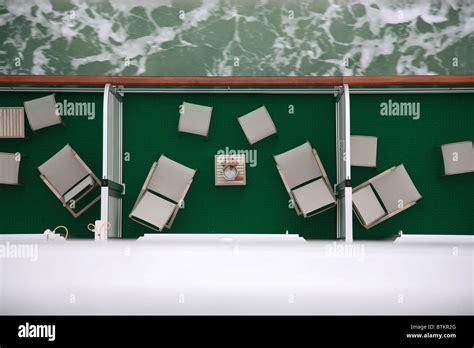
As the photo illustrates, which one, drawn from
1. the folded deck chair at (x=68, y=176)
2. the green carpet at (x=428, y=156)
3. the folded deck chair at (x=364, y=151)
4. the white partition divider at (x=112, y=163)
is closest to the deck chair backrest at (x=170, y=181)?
the white partition divider at (x=112, y=163)

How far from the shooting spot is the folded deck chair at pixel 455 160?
370 centimetres

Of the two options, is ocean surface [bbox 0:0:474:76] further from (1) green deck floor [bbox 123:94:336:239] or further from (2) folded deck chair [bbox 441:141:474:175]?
(2) folded deck chair [bbox 441:141:474:175]

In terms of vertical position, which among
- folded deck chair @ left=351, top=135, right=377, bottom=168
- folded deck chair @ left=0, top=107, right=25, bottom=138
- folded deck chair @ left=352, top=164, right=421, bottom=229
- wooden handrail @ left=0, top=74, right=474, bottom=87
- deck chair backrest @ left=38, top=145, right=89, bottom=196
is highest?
wooden handrail @ left=0, top=74, right=474, bottom=87

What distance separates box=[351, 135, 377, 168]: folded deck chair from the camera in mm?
3736

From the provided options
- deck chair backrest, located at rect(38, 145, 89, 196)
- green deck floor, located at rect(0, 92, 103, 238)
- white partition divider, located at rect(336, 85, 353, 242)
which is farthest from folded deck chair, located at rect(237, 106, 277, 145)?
deck chair backrest, located at rect(38, 145, 89, 196)

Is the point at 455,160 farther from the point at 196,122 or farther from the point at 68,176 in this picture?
Answer: the point at 68,176

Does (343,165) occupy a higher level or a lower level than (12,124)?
lower

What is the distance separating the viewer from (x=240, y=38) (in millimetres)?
3945

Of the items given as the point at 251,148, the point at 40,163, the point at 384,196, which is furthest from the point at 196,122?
the point at 384,196

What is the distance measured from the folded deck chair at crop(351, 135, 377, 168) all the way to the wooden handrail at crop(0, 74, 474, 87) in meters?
0.45

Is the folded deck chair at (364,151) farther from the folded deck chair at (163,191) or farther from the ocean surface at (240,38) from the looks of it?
the folded deck chair at (163,191)

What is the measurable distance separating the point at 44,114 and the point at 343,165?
1.91 metres
